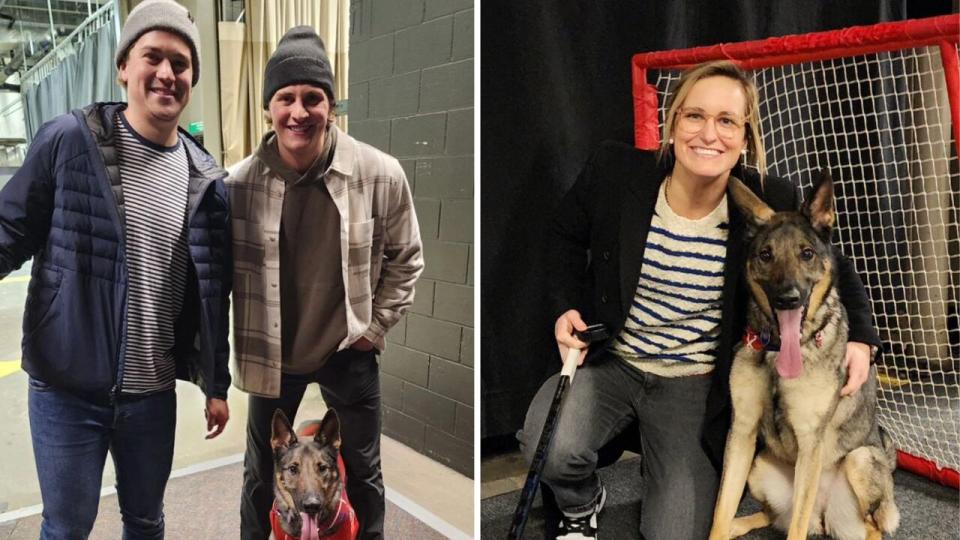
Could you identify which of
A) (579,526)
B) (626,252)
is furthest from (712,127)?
(579,526)

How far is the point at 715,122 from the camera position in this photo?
1507 millimetres

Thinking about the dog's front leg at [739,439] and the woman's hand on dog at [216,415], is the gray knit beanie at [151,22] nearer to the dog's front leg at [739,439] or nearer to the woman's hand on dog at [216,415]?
the woman's hand on dog at [216,415]

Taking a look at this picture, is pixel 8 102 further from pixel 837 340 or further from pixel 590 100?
pixel 837 340

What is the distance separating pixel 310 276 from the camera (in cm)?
145

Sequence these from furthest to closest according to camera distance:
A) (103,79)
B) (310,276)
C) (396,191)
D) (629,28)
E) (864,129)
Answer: (629,28), (864,129), (396,191), (310,276), (103,79)

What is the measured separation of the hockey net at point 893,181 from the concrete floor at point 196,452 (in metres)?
1.14

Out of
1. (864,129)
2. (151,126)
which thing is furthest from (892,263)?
(151,126)

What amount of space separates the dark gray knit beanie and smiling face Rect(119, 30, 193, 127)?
0.49 ft

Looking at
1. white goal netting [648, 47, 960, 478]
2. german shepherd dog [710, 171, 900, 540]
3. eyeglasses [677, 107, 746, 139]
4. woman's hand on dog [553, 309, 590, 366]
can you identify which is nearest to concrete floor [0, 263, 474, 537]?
woman's hand on dog [553, 309, 590, 366]

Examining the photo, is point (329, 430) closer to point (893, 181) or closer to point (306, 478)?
point (306, 478)

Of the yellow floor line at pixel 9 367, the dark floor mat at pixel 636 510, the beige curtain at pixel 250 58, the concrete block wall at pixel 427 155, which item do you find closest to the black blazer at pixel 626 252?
the concrete block wall at pixel 427 155

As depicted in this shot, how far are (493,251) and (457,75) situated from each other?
2.13 feet

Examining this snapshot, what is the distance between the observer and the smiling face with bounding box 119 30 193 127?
126cm

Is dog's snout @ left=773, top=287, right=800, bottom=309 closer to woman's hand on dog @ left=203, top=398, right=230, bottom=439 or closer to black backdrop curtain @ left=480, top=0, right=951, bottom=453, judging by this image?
black backdrop curtain @ left=480, top=0, right=951, bottom=453
